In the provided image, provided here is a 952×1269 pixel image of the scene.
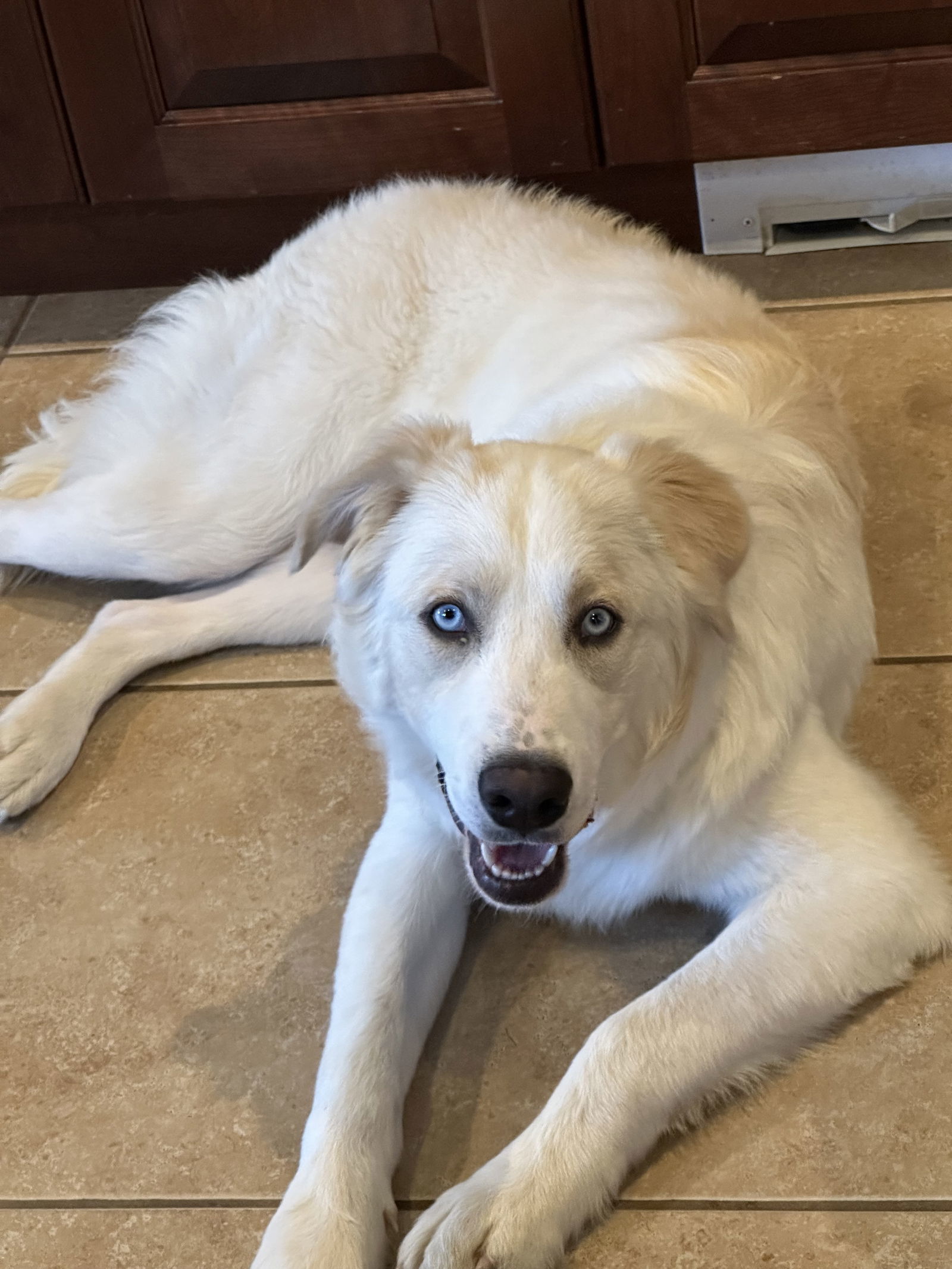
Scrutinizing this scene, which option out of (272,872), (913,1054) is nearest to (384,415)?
(272,872)

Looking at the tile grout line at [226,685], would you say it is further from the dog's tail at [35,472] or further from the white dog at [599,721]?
the dog's tail at [35,472]

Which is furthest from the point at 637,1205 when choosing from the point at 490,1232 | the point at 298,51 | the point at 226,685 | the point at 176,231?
the point at 176,231

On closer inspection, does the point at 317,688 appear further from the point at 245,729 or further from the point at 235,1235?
the point at 235,1235

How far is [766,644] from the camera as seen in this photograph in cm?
186

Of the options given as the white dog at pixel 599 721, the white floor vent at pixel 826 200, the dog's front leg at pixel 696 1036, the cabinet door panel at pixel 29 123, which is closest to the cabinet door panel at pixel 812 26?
the white floor vent at pixel 826 200

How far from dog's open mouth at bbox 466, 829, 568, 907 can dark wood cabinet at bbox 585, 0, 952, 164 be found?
1742 millimetres

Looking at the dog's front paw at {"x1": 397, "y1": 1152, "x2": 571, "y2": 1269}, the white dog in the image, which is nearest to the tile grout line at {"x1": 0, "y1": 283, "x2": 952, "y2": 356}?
the white dog

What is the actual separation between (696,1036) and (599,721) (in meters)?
0.40

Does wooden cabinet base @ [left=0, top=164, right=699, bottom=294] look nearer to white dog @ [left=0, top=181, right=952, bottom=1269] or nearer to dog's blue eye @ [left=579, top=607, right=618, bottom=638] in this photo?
white dog @ [left=0, top=181, right=952, bottom=1269]

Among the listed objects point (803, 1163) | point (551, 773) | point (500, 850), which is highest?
point (551, 773)

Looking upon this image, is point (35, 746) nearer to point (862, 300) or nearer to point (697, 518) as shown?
point (697, 518)

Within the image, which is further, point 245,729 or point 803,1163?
point 245,729

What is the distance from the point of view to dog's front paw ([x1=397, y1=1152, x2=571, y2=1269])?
1609 mm

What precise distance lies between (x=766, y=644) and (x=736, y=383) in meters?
0.44
